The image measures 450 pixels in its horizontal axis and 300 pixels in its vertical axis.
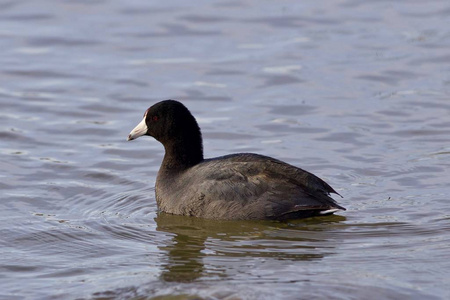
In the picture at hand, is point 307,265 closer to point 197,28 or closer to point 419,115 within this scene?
point 419,115

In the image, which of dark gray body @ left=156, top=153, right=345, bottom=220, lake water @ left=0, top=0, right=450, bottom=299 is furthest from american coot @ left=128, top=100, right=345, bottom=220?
lake water @ left=0, top=0, right=450, bottom=299

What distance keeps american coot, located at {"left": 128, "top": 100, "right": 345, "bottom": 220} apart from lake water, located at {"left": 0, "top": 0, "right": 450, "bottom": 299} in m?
0.17

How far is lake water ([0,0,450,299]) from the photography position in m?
7.27

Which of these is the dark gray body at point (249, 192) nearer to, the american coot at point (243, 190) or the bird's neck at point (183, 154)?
the american coot at point (243, 190)

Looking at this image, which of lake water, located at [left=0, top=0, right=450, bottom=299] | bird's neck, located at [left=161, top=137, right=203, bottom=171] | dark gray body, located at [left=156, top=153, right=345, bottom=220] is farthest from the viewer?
bird's neck, located at [left=161, top=137, right=203, bottom=171]

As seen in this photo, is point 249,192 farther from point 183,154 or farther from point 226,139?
point 226,139

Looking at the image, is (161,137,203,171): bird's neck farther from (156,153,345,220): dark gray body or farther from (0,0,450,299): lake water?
(0,0,450,299): lake water

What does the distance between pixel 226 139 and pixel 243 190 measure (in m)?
2.90

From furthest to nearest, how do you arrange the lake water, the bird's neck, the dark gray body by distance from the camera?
the bird's neck → the dark gray body → the lake water

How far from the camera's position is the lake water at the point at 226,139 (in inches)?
286

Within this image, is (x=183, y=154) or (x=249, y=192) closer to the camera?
(x=249, y=192)

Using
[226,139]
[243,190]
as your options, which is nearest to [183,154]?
[243,190]

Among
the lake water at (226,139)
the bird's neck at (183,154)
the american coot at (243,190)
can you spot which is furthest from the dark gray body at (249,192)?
the bird's neck at (183,154)

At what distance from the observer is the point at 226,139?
11.9m
